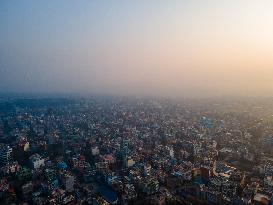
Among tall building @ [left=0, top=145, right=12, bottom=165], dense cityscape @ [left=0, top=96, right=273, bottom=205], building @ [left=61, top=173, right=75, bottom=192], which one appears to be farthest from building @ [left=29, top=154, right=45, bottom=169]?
building @ [left=61, top=173, right=75, bottom=192]

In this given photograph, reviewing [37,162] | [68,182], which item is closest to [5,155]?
[37,162]

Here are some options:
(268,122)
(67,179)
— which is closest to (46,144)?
(67,179)

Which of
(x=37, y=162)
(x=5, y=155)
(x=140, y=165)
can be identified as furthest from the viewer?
(x=5, y=155)

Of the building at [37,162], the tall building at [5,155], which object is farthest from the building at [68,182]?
the tall building at [5,155]

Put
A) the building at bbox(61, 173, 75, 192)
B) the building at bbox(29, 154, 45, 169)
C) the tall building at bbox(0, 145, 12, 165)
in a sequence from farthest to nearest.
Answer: the tall building at bbox(0, 145, 12, 165) → the building at bbox(29, 154, 45, 169) → the building at bbox(61, 173, 75, 192)

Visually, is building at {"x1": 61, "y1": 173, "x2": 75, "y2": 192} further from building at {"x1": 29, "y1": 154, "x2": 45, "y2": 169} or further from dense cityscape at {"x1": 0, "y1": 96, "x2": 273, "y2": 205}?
building at {"x1": 29, "y1": 154, "x2": 45, "y2": 169}

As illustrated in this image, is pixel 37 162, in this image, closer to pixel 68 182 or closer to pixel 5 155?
pixel 5 155

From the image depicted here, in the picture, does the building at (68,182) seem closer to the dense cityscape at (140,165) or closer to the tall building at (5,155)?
the dense cityscape at (140,165)

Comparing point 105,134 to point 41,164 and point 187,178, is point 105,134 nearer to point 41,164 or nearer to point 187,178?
point 41,164
